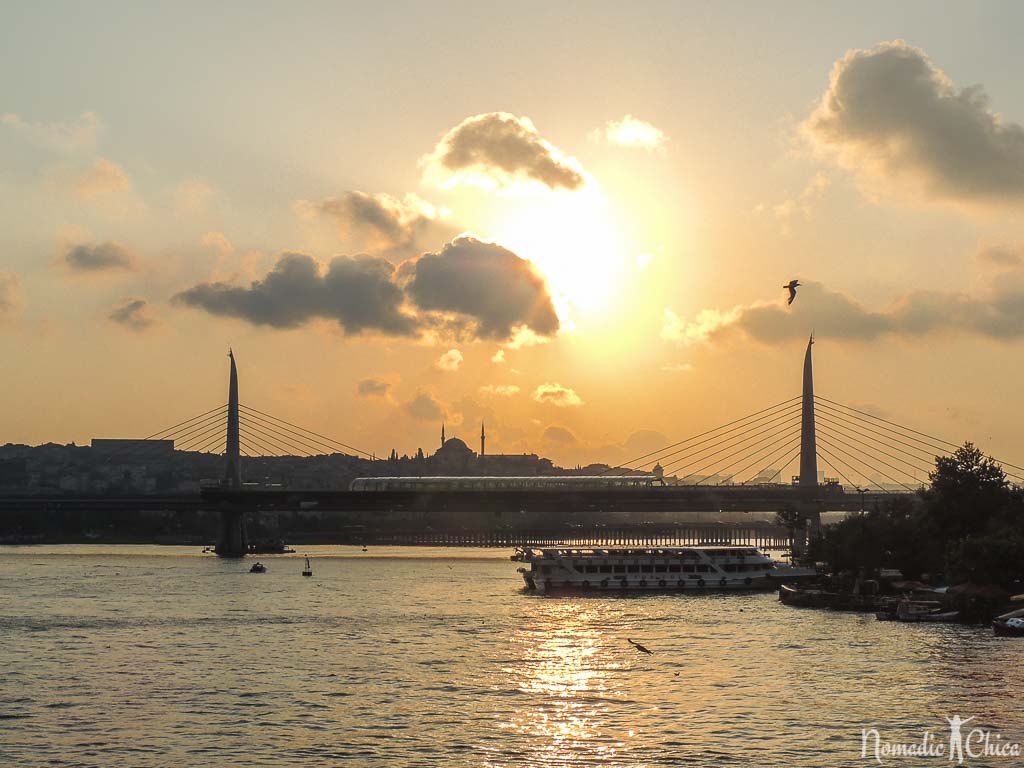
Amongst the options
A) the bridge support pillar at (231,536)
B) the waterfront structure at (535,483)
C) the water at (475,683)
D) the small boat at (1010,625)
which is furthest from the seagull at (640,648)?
the bridge support pillar at (231,536)

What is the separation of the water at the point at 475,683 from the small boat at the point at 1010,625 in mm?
722

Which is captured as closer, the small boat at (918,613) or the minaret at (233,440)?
the small boat at (918,613)

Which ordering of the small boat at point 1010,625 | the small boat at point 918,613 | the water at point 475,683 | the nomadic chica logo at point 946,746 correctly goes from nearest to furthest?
the nomadic chica logo at point 946,746 < the water at point 475,683 < the small boat at point 1010,625 < the small boat at point 918,613

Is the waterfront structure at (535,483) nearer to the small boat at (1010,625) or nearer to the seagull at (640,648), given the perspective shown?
the seagull at (640,648)

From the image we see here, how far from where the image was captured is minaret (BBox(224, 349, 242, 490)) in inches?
6781

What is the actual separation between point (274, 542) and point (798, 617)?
Result: 11821 cm

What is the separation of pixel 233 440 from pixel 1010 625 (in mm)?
124849

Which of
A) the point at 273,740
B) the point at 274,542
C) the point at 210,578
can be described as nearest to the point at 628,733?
the point at 273,740

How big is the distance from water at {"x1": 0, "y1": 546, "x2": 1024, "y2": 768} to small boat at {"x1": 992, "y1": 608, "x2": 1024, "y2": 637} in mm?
722

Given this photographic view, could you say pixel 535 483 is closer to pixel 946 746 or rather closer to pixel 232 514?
pixel 232 514

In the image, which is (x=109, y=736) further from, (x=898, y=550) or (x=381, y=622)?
(x=898, y=550)

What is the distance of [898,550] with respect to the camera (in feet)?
343

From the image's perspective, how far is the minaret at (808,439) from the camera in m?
162

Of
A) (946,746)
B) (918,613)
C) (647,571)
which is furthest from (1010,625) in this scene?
(647,571)
